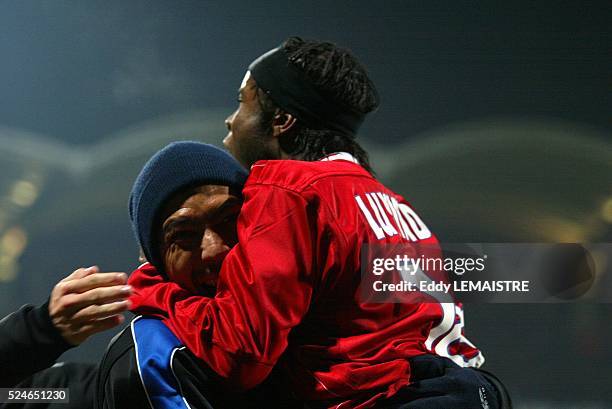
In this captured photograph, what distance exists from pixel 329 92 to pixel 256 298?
40cm

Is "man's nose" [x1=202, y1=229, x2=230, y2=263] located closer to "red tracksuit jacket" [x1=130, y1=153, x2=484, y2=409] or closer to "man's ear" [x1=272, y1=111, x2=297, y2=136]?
"red tracksuit jacket" [x1=130, y1=153, x2=484, y2=409]

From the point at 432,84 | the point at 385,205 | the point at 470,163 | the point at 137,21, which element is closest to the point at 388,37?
the point at 432,84

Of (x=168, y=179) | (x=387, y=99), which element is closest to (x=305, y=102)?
(x=168, y=179)

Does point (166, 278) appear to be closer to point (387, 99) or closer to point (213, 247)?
point (213, 247)

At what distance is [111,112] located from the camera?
7.09 ft

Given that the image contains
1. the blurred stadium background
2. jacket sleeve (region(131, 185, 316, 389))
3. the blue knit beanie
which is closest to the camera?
jacket sleeve (region(131, 185, 316, 389))

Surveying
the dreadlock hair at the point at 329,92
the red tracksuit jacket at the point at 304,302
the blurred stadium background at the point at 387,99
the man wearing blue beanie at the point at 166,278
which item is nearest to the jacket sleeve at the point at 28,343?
the man wearing blue beanie at the point at 166,278

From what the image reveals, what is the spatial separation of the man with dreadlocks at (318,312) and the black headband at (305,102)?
8cm

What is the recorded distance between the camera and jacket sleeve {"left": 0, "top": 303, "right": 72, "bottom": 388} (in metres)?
0.90

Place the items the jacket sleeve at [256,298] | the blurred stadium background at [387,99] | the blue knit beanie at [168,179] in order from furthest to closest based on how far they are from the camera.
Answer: the blurred stadium background at [387,99], the blue knit beanie at [168,179], the jacket sleeve at [256,298]

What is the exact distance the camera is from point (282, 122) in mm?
1102

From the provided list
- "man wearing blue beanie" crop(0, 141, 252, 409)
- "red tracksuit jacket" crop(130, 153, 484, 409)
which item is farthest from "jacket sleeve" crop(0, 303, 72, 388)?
"red tracksuit jacket" crop(130, 153, 484, 409)

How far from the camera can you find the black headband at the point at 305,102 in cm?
106

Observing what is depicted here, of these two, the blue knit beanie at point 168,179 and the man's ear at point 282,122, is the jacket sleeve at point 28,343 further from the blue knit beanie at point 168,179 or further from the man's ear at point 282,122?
the man's ear at point 282,122
